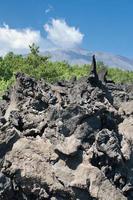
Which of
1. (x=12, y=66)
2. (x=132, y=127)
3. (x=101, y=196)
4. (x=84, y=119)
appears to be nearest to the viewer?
(x=101, y=196)

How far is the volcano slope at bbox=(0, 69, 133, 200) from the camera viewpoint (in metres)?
11.9

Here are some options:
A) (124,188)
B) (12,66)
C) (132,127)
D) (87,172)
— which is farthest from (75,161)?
(12,66)

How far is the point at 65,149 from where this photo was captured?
12.2m

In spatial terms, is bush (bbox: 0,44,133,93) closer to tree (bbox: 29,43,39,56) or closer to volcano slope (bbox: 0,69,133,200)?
tree (bbox: 29,43,39,56)

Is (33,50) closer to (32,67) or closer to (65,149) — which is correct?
(32,67)

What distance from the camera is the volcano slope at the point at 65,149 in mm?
11945

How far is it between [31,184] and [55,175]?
23.1 inches

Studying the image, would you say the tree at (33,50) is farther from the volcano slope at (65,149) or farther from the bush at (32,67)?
the volcano slope at (65,149)

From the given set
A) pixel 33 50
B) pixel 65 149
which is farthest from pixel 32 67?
pixel 65 149

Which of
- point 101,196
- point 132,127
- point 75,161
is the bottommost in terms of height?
point 101,196

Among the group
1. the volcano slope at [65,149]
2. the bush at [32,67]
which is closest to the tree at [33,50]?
the bush at [32,67]

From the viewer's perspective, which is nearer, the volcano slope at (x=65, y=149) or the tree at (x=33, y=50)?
the volcano slope at (x=65, y=149)

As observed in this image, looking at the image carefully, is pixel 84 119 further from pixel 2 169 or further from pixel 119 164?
pixel 2 169

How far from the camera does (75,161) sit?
12266mm
